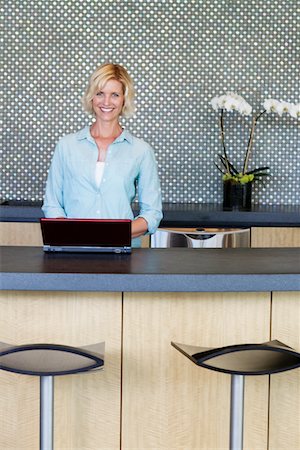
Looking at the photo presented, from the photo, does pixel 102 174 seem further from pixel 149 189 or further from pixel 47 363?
pixel 47 363

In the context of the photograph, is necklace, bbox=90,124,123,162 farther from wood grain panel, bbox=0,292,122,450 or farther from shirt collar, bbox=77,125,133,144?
wood grain panel, bbox=0,292,122,450

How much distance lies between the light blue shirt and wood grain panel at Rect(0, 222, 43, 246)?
915mm

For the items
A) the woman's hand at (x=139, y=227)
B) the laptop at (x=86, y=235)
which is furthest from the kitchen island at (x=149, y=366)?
the woman's hand at (x=139, y=227)

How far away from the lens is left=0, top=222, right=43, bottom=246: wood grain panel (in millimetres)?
4887

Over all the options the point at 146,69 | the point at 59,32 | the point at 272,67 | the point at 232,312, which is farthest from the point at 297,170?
the point at 232,312

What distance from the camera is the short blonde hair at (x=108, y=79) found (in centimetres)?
385

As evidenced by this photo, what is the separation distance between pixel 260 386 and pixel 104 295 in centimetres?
67

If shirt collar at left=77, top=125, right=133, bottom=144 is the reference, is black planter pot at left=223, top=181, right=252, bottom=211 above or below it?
below

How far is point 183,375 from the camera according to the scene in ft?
10.3

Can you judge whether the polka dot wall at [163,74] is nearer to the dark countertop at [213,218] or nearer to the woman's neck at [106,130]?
the dark countertop at [213,218]

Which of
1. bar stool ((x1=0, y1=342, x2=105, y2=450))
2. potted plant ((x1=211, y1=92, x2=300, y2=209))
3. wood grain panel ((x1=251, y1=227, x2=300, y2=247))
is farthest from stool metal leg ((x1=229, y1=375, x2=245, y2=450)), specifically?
potted plant ((x1=211, y1=92, x2=300, y2=209))

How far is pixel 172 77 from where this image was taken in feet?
17.6

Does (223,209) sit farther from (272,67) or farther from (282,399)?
(282,399)

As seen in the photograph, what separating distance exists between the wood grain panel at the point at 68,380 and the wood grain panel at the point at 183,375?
0.05m
